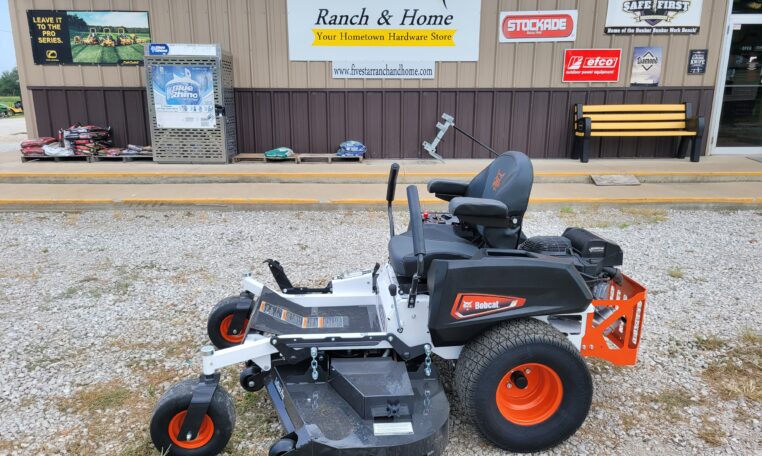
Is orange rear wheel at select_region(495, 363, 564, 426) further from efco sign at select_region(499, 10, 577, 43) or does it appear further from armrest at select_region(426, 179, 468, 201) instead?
efco sign at select_region(499, 10, 577, 43)

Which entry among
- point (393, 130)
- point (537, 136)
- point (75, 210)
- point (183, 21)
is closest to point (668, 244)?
point (537, 136)

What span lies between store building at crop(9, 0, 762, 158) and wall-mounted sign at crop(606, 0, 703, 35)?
2 centimetres

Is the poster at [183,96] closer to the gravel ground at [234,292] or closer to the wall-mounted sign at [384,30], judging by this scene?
the wall-mounted sign at [384,30]

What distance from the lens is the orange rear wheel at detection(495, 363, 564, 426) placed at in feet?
8.65

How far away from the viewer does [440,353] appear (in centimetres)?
280

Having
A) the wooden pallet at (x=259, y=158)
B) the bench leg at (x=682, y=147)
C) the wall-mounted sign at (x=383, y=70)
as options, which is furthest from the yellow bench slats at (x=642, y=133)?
the wooden pallet at (x=259, y=158)

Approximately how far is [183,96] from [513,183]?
706cm

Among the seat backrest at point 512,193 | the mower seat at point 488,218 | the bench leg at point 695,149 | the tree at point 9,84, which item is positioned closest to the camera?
the mower seat at point 488,218

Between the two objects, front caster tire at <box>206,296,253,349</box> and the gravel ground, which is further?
front caster tire at <box>206,296,253,349</box>

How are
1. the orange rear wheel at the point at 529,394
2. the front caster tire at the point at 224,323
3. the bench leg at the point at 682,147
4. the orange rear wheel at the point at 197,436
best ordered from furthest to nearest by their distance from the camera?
the bench leg at the point at 682,147 → the front caster tire at the point at 224,323 → the orange rear wheel at the point at 529,394 → the orange rear wheel at the point at 197,436

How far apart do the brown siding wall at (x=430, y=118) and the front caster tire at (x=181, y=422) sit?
295 inches

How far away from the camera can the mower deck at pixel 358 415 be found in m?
2.28

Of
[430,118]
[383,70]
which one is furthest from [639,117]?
[383,70]

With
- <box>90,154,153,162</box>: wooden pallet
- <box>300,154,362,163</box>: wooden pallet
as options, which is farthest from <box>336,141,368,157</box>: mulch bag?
<box>90,154,153,162</box>: wooden pallet
